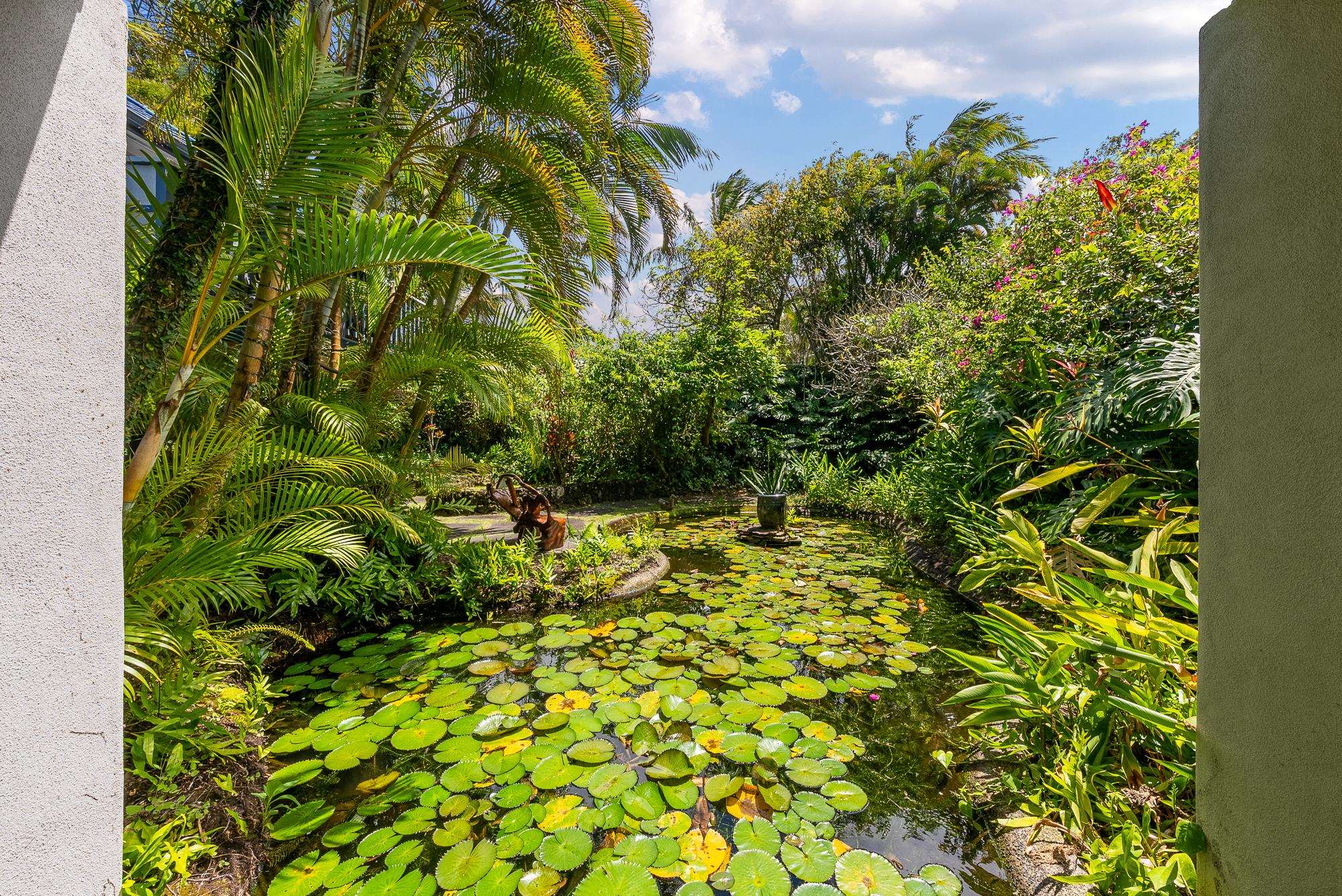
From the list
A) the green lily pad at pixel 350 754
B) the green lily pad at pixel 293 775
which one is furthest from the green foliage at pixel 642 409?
the green lily pad at pixel 293 775

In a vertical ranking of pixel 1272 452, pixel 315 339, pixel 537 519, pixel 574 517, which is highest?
pixel 315 339

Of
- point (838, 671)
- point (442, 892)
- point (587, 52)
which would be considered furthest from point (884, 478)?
point (442, 892)

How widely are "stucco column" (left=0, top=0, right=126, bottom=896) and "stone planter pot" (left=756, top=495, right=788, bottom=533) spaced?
5944 mm

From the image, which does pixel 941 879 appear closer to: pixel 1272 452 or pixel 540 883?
pixel 540 883

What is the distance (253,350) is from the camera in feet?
9.86

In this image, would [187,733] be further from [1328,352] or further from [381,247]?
[1328,352]

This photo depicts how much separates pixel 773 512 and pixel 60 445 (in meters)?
6.11

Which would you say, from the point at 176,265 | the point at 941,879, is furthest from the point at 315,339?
the point at 941,879

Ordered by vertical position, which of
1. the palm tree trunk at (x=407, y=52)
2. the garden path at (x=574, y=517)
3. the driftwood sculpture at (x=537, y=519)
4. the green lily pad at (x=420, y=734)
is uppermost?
the palm tree trunk at (x=407, y=52)

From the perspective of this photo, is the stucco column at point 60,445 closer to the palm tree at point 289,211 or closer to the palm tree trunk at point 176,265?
the palm tree at point 289,211

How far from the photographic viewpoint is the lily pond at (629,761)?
1.88 m

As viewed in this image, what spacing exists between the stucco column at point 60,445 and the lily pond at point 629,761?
1.02 meters

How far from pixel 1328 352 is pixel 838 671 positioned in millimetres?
2743

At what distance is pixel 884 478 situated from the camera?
26.5 ft
